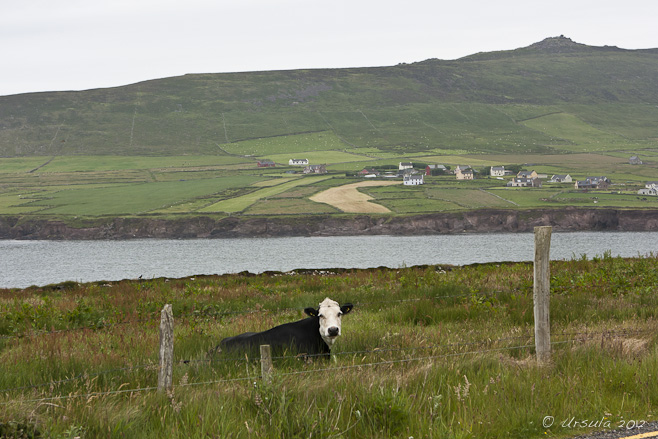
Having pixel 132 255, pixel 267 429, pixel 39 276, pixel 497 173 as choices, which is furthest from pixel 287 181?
pixel 267 429

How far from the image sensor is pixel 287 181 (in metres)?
194

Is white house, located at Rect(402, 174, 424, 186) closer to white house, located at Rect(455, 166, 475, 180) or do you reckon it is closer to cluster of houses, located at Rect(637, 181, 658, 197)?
white house, located at Rect(455, 166, 475, 180)

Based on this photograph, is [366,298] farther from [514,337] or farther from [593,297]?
[514,337]

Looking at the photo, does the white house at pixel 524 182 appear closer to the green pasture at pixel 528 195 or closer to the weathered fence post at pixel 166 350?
the green pasture at pixel 528 195

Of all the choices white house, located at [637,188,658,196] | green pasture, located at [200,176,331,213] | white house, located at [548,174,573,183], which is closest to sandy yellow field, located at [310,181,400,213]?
green pasture, located at [200,176,331,213]

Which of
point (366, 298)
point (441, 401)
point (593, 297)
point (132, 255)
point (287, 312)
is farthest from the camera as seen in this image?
point (132, 255)

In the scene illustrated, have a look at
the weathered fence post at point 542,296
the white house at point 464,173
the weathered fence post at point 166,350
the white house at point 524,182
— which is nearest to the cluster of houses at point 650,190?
the white house at point 524,182

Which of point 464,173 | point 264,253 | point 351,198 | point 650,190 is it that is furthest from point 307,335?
point 464,173

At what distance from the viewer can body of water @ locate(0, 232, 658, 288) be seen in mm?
89750

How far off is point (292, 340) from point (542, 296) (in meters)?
4.18

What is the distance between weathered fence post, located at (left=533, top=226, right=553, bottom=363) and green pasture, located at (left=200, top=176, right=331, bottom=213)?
481 ft

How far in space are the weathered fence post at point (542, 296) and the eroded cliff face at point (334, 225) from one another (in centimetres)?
13333

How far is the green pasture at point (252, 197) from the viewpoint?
158m

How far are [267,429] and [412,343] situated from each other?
4.48m
